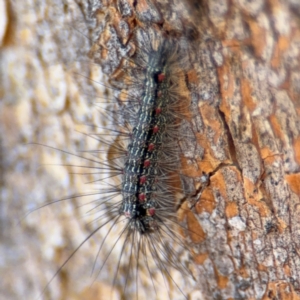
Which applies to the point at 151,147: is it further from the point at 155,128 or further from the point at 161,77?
the point at 161,77

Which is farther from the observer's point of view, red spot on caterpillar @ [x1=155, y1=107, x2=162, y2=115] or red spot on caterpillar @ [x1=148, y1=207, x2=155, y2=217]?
red spot on caterpillar @ [x1=148, y1=207, x2=155, y2=217]

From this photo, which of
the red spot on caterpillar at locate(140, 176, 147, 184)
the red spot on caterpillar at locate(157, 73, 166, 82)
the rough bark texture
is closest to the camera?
the rough bark texture

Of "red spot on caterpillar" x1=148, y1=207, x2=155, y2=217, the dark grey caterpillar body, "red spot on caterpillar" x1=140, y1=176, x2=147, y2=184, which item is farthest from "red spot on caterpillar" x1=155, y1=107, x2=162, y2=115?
"red spot on caterpillar" x1=148, y1=207, x2=155, y2=217

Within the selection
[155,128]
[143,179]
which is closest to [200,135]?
[155,128]

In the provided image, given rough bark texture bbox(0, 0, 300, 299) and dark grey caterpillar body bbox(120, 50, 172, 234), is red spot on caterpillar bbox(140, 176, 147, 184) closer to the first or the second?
dark grey caterpillar body bbox(120, 50, 172, 234)

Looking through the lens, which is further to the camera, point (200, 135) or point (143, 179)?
point (143, 179)

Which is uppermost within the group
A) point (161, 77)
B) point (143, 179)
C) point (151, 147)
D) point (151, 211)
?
point (161, 77)
